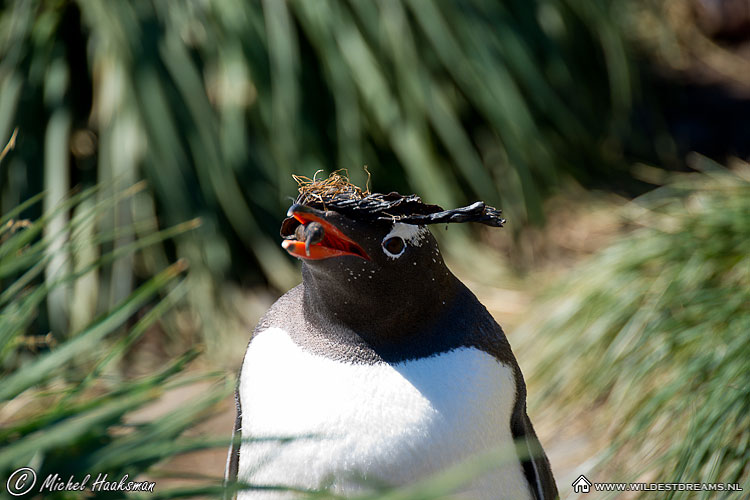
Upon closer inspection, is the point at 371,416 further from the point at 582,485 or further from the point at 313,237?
the point at 582,485

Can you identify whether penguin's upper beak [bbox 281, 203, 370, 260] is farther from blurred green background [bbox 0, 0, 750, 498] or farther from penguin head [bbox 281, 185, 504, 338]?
blurred green background [bbox 0, 0, 750, 498]

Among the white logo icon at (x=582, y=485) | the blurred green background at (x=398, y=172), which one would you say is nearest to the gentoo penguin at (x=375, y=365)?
the white logo icon at (x=582, y=485)

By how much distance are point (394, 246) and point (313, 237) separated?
6.3 inches

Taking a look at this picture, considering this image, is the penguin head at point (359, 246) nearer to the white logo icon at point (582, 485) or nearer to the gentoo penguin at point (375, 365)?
the gentoo penguin at point (375, 365)

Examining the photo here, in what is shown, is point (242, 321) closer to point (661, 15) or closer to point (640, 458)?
point (640, 458)

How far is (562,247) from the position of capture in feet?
Answer: 12.9

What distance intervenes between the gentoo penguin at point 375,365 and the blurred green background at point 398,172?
81 cm

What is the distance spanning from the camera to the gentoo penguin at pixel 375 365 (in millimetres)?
1338

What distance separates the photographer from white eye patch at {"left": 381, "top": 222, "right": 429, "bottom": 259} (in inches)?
53.1

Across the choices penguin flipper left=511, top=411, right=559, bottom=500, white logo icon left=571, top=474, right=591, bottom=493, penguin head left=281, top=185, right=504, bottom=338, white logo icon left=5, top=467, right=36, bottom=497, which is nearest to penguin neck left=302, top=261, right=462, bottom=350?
penguin head left=281, top=185, right=504, bottom=338

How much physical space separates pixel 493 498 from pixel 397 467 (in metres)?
0.23

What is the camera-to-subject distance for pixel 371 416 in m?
1.35

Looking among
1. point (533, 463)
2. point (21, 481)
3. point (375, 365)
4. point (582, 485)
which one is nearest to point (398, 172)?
point (582, 485)

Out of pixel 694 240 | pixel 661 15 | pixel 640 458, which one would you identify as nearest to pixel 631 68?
pixel 661 15
